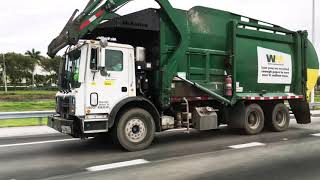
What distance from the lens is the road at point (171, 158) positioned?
7656 millimetres

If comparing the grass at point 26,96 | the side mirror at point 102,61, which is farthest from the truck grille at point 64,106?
the grass at point 26,96

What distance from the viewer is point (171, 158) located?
9.08m

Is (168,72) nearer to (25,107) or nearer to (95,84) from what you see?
(95,84)

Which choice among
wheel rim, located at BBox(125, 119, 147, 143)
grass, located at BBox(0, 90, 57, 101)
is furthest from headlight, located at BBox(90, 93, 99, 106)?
grass, located at BBox(0, 90, 57, 101)

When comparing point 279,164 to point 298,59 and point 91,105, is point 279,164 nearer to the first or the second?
point 91,105

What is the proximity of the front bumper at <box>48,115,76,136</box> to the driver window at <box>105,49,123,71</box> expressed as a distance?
4.93 feet

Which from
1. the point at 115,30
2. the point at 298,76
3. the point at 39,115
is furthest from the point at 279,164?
the point at 39,115

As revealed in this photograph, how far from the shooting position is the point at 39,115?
47.1 ft

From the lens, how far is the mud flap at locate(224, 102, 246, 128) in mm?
12609

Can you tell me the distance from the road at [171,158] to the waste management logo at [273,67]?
1961 millimetres

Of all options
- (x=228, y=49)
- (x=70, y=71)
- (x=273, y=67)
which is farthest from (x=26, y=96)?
(x=70, y=71)

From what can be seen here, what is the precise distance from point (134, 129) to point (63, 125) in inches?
65.1

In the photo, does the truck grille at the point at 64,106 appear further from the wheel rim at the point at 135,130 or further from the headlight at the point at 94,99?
the wheel rim at the point at 135,130

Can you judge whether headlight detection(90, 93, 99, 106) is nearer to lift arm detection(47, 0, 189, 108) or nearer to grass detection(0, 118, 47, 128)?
lift arm detection(47, 0, 189, 108)
